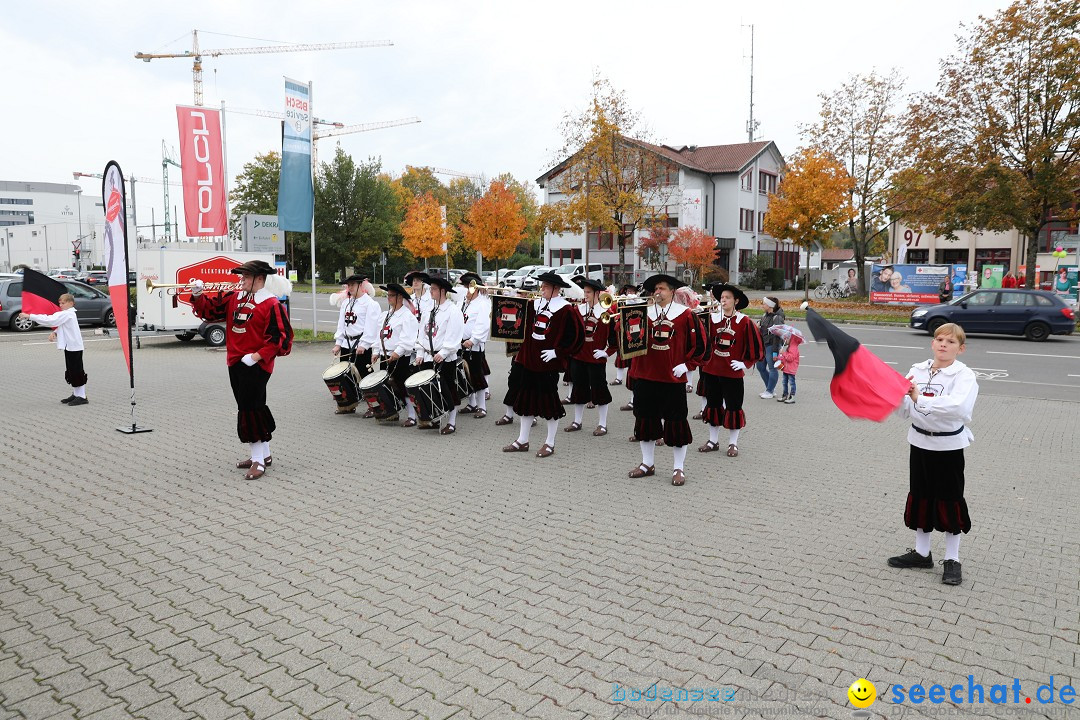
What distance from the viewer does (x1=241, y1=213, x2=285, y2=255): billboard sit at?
24.5 meters

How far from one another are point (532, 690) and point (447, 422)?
655 cm

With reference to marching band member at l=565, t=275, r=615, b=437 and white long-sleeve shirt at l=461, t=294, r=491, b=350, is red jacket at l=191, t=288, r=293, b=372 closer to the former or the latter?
white long-sleeve shirt at l=461, t=294, r=491, b=350

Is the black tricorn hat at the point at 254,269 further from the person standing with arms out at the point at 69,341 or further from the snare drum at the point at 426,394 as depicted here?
the person standing with arms out at the point at 69,341

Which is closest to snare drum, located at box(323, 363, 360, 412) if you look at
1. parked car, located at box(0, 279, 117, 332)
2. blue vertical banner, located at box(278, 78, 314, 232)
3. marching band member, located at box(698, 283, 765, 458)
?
marching band member, located at box(698, 283, 765, 458)

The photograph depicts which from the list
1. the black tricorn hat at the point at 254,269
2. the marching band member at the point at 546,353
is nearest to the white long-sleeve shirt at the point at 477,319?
the marching band member at the point at 546,353

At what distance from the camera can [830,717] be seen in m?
3.52

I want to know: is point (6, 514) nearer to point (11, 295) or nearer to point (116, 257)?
point (116, 257)

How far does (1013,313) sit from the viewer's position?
878 inches

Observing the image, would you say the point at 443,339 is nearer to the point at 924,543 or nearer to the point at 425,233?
the point at 924,543

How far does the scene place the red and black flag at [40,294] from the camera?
434 inches

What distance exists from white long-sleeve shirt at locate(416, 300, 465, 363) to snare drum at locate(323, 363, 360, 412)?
152 cm

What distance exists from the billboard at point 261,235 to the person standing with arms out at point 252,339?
1782 cm

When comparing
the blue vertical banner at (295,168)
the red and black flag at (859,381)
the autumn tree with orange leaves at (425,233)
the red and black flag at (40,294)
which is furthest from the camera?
the autumn tree with orange leaves at (425,233)

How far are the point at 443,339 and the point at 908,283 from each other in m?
30.0
